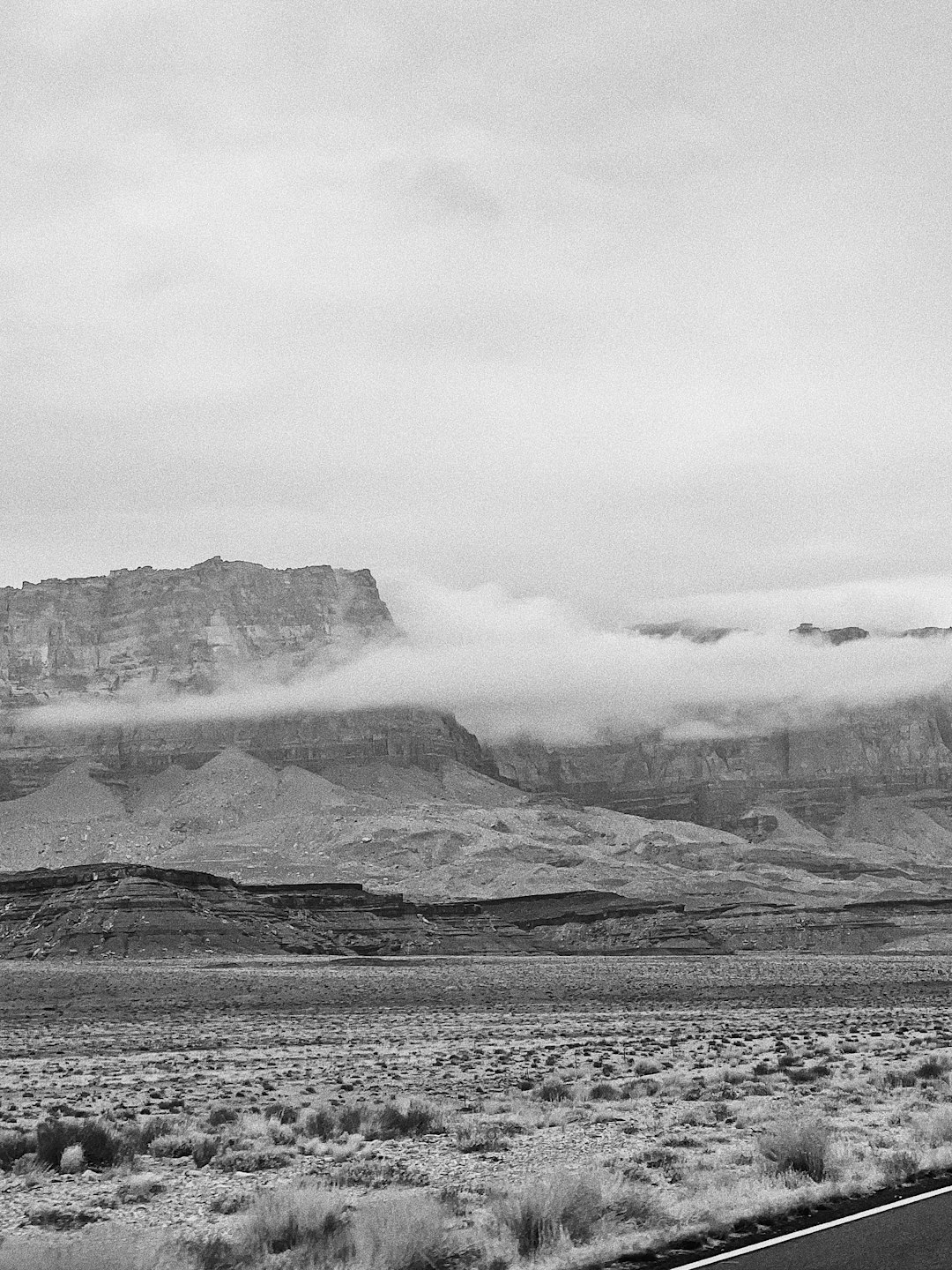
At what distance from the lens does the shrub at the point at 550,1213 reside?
13477 millimetres

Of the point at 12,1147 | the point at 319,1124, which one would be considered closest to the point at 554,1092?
the point at 319,1124

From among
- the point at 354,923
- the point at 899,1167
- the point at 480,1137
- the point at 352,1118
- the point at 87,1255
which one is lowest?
the point at 354,923

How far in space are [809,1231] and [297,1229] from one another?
4.92 meters

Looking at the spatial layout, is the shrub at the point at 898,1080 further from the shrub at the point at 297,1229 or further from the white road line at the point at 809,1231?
the shrub at the point at 297,1229

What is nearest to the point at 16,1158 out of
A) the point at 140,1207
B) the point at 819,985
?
the point at 140,1207

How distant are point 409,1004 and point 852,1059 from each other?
42991 millimetres

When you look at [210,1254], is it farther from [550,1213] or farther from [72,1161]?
[72,1161]

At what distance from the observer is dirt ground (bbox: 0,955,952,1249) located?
18500mm

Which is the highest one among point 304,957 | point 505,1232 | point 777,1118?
point 505,1232

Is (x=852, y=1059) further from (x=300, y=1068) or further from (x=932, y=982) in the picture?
(x=932, y=982)

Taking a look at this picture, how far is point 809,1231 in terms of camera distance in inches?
532

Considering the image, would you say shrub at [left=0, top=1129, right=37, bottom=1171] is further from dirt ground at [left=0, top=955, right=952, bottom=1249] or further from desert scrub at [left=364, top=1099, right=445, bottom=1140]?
desert scrub at [left=364, top=1099, right=445, bottom=1140]

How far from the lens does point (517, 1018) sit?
61.9 metres

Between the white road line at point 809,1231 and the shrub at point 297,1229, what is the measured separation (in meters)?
3.25
